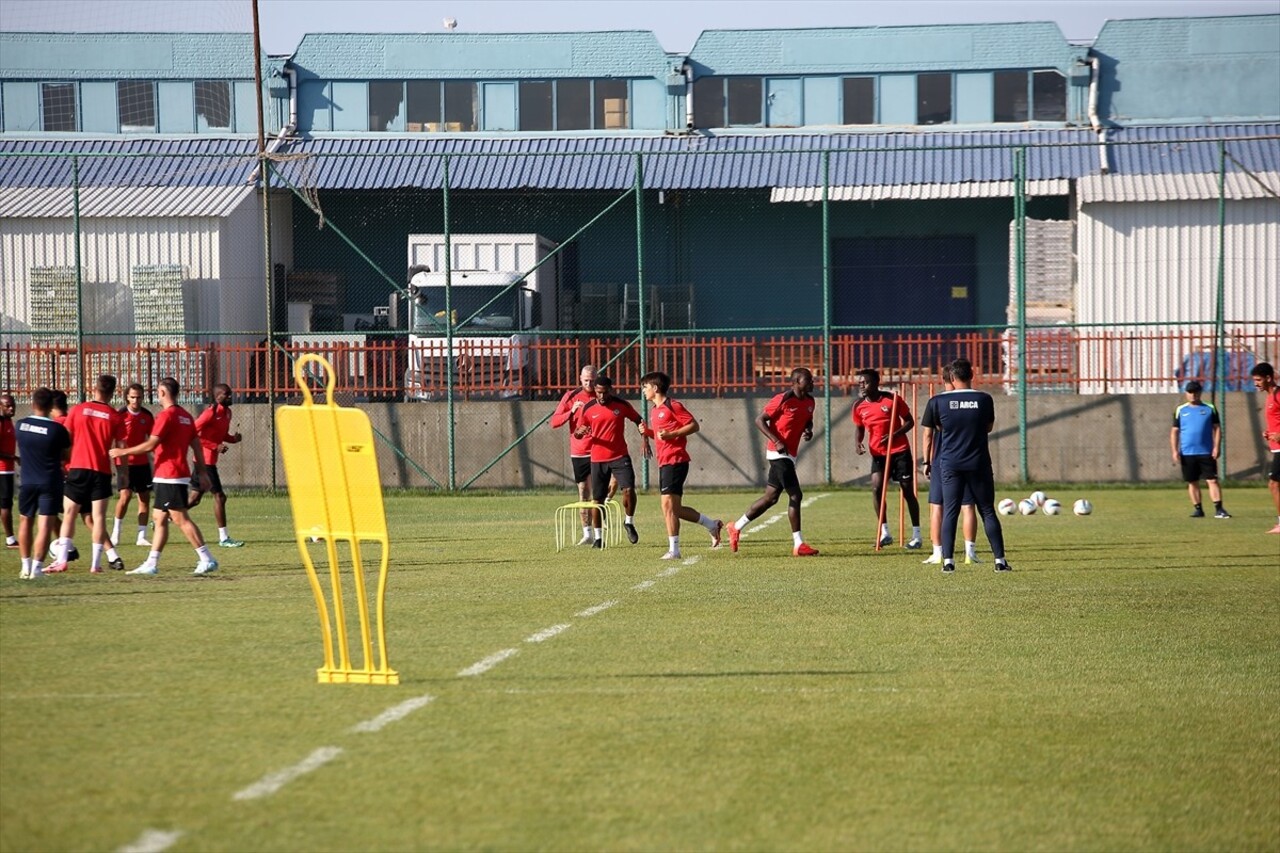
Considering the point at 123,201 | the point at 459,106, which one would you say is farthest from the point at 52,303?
the point at 459,106

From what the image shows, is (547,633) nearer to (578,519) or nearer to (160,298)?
(578,519)

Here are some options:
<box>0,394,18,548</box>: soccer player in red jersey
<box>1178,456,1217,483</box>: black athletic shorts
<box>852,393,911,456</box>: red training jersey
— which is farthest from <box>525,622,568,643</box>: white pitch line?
<box>1178,456,1217,483</box>: black athletic shorts

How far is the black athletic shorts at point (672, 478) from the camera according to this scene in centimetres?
1675

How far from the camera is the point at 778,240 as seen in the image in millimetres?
36656

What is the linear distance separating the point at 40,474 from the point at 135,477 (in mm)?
2605

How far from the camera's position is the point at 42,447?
15.0 metres

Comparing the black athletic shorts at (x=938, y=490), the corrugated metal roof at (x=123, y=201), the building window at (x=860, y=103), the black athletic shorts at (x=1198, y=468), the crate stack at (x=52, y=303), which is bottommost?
the black athletic shorts at (x=1198, y=468)

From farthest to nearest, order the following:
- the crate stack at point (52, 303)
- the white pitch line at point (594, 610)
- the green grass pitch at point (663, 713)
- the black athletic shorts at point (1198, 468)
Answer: the crate stack at point (52, 303)
the black athletic shorts at point (1198, 468)
the white pitch line at point (594, 610)
the green grass pitch at point (663, 713)

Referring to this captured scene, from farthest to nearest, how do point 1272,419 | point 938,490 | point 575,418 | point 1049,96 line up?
point 1049,96 < point 1272,419 < point 575,418 < point 938,490

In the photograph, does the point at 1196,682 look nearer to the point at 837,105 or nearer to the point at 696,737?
the point at 696,737

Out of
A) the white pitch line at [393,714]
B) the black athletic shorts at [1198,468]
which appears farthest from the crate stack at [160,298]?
the white pitch line at [393,714]

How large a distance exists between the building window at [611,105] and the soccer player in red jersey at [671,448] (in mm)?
25941

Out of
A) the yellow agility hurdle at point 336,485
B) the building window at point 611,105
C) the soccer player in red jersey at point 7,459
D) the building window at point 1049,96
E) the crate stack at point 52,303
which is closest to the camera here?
the yellow agility hurdle at point 336,485

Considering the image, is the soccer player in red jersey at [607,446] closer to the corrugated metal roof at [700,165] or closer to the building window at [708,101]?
the corrugated metal roof at [700,165]
